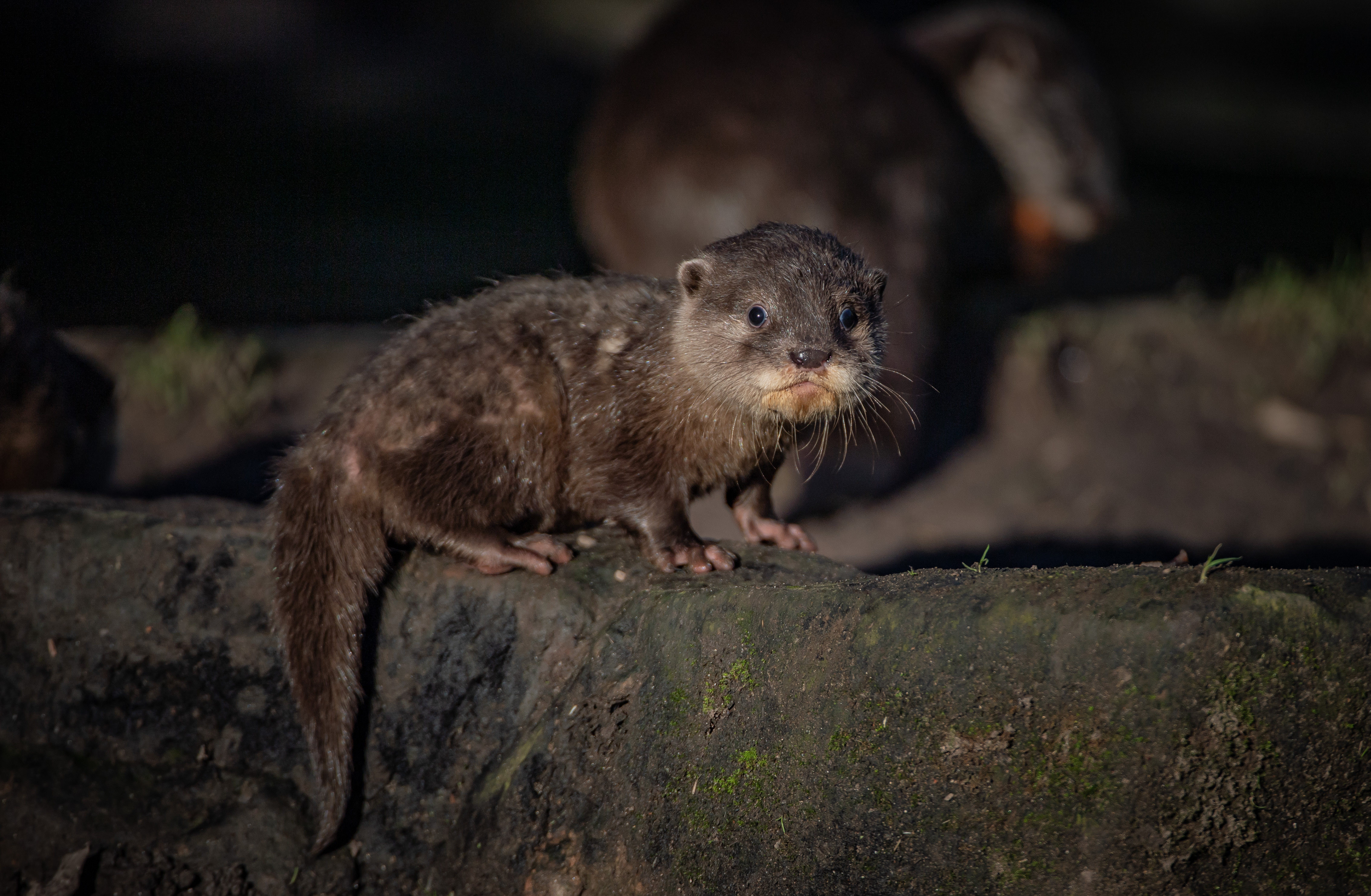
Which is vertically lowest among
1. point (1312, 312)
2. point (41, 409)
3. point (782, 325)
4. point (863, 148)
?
point (1312, 312)

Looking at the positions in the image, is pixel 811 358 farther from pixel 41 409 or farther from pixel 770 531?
pixel 41 409

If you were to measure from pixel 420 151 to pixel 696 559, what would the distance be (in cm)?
725

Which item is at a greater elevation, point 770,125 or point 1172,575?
point 770,125

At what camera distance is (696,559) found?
224cm

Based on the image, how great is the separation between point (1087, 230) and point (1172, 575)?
4.01 meters

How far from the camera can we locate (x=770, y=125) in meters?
4.29

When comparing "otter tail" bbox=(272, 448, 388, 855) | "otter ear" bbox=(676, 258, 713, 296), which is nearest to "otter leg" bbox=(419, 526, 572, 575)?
"otter tail" bbox=(272, 448, 388, 855)

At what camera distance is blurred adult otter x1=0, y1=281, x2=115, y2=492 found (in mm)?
3039

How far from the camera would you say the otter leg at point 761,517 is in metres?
2.58

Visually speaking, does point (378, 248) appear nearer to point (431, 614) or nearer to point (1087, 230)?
point (1087, 230)

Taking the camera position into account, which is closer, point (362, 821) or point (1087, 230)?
point (362, 821)

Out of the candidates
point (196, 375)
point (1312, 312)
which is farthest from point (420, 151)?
point (1312, 312)

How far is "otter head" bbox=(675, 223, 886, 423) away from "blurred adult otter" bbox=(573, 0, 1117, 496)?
1.52 metres

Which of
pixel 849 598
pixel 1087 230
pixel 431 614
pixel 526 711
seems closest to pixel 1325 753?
pixel 849 598
